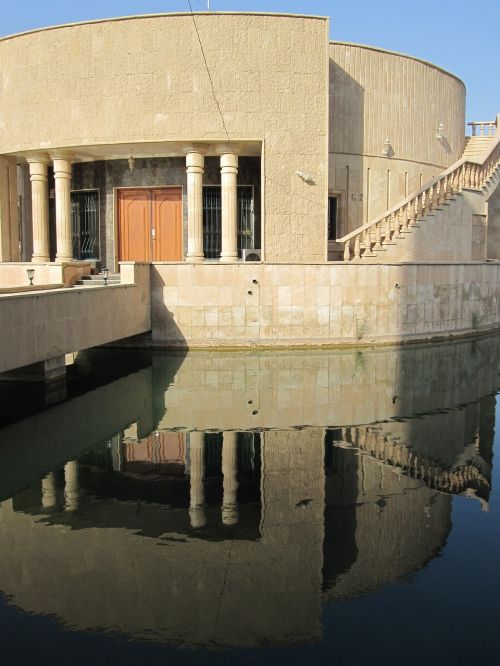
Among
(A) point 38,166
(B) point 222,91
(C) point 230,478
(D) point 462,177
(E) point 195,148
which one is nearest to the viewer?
(C) point 230,478

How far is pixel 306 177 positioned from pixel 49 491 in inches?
465

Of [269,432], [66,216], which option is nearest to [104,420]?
[269,432]

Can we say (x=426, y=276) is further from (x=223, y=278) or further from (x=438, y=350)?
(x=223, y=278)

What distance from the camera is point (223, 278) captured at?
16984mm

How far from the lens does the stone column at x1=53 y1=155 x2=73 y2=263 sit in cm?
1881

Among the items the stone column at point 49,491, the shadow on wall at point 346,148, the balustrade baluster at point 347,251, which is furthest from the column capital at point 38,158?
the stone column at point 49,491

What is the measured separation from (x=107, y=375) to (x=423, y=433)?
7.08 meters

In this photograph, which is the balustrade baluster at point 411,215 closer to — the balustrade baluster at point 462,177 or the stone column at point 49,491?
the balustrade baluster at point 462,177

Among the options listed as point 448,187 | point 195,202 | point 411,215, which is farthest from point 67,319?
point 448,187

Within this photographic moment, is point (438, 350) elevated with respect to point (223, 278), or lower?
lower

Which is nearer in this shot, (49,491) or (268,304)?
(49,491)

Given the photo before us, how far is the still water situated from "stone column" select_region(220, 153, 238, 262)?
6333 mm

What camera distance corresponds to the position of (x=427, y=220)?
19375 millimetres

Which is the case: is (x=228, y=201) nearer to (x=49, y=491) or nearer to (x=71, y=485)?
(x=71, y=485)
